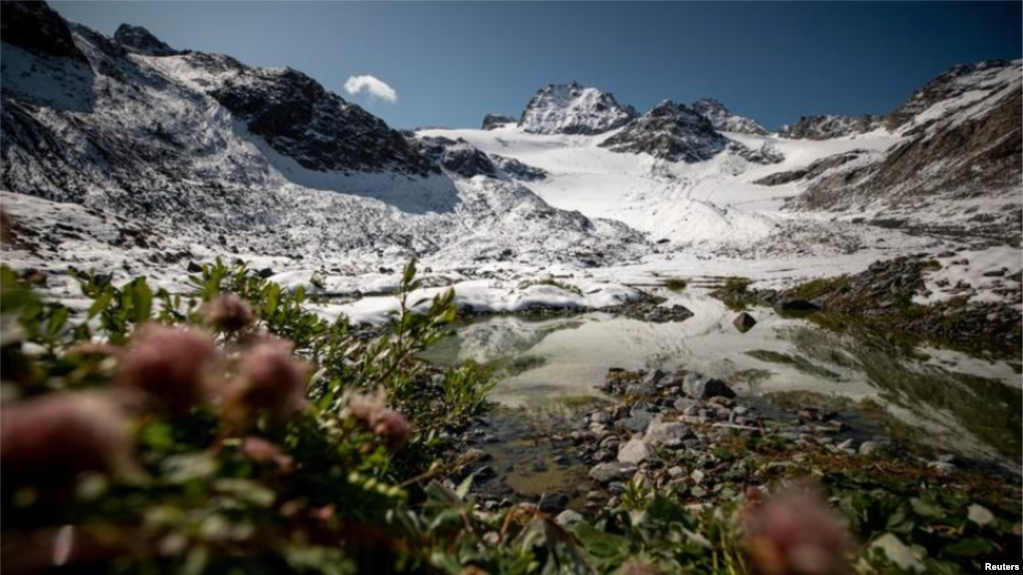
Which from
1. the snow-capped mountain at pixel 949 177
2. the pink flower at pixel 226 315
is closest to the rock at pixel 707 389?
the pink flower at pixel 226 315

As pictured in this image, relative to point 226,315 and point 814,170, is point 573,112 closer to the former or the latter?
point 814,170

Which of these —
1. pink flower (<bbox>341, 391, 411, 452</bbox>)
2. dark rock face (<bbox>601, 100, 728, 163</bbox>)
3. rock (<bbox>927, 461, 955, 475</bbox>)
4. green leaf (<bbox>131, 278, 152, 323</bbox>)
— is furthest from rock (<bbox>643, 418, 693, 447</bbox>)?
dark rock face (<bbox>601, 100, 728, 163</bbox>)

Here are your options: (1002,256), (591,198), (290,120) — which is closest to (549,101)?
(591,198)

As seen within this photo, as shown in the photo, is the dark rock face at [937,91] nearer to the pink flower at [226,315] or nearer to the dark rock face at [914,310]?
the dark rock face at [914,310]

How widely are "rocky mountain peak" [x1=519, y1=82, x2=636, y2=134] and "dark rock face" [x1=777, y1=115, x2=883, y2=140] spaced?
5196cm

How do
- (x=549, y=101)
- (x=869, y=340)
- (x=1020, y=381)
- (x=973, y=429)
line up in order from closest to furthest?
(x=973, y=429) < (x=1020, y=381) < (x=869, y=340) < (x=549, y=101)

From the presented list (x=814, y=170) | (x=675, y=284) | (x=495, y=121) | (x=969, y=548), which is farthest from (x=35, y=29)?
(x=495, y=121)

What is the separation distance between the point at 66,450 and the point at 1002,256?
22.1m

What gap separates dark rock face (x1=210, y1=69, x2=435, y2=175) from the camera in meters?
52.6

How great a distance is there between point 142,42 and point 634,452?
100421 millimetres

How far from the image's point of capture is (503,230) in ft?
163

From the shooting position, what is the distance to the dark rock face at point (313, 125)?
52562mm

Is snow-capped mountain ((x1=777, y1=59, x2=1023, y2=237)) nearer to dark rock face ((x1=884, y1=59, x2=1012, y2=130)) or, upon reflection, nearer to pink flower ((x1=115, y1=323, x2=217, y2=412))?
dark rock face ((x1=884, y1=59, x2=1012, y2=130))

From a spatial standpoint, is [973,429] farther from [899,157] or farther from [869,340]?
[899,157]
